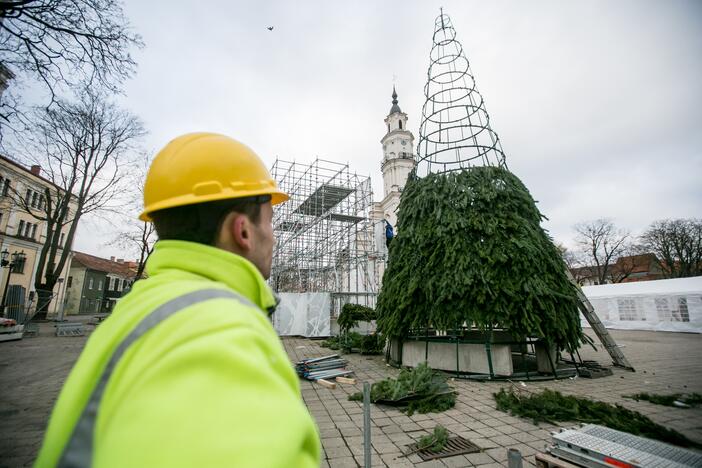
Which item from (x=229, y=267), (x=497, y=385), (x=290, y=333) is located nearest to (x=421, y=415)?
(x=497, y=385)

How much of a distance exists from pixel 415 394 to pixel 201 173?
5.99 metres

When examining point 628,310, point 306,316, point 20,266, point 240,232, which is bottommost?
point 306,316

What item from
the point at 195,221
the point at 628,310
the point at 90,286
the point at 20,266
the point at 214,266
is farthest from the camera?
the point at 90,286

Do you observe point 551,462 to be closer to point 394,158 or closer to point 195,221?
point 195,221

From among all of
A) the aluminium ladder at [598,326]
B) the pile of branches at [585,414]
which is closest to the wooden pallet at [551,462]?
the pile of branches at [585,414]

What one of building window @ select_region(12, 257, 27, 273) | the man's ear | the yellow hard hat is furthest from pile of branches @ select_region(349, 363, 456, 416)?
building window @ select_region(12, 257, 27, 273)

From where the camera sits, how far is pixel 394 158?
45.8 meters

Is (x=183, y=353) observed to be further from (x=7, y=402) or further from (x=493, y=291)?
(x=7, y=402)

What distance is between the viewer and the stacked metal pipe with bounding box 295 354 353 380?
796cm

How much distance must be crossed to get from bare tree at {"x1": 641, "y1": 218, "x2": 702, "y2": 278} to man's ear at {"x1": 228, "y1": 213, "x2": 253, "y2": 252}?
52.5 m

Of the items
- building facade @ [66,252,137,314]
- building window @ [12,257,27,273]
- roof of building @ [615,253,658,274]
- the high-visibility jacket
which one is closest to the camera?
the high-visibility jacket

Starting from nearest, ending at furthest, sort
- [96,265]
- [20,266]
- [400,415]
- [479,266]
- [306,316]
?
[400,415] < [479,266] < [306,316] < [20,266] < [96,265]

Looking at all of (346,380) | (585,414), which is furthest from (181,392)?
(346,380)

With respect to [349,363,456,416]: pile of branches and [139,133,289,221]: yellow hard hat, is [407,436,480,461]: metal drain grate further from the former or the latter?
[139,133,289,221]: yellow hard hat
